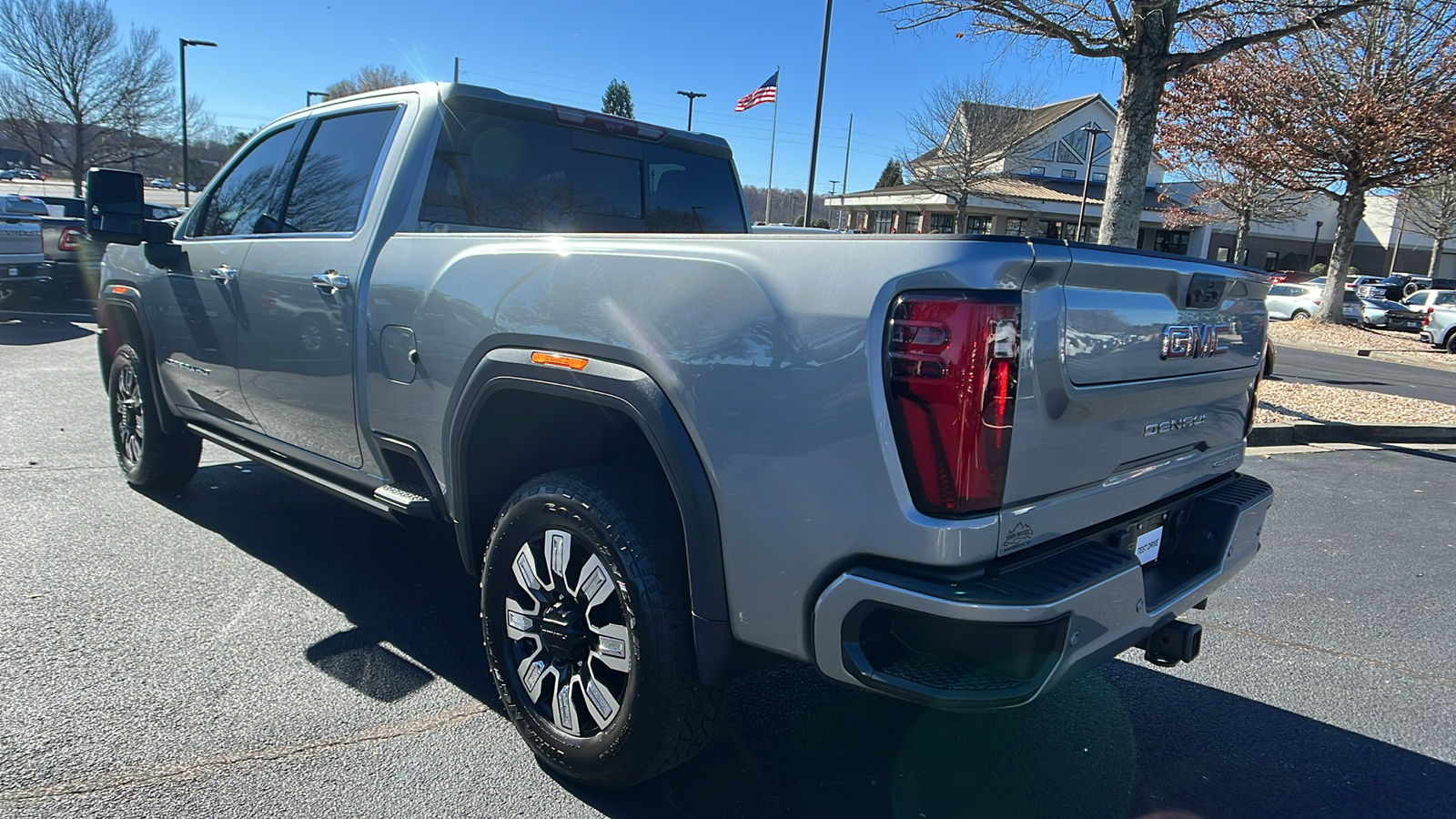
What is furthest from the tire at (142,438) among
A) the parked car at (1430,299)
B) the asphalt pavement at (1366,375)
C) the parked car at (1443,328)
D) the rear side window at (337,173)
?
the parked car at (1430,299)

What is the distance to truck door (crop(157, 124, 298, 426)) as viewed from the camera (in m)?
3.96

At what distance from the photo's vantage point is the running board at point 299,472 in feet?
10.6

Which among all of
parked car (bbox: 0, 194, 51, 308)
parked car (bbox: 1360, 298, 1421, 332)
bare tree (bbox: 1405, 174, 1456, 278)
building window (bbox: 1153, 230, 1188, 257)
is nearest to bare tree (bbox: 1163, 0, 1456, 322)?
parked car (bbox: 1360, 298, 1421, 332)

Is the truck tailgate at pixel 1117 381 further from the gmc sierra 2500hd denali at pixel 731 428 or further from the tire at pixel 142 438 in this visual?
the tire at pixel 142 438

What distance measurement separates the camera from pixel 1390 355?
61.4ft

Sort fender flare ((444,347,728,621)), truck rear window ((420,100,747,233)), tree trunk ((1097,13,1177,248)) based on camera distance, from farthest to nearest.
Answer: tree trunk ((1097,13,1177,248)) → truck rear window ((420,100,747,233)) → fender flare ((444,347,728,621))

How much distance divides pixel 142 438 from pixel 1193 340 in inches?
203

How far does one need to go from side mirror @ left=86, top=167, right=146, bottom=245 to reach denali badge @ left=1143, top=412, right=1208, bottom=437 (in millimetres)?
4293

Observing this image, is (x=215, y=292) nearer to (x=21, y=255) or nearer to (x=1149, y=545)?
(x=1149, y=545)

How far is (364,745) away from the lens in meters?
2.74

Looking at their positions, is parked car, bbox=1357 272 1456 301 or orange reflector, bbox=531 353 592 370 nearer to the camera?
orange reflector, bbox=531 353 592 370

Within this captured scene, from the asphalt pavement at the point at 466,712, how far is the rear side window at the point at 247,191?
5.10 ft

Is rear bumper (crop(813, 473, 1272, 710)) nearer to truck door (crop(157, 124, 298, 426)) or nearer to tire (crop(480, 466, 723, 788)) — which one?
tire (crop(480, 466, 723, 788))

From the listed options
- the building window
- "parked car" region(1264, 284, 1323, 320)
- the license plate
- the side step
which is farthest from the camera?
the building window
